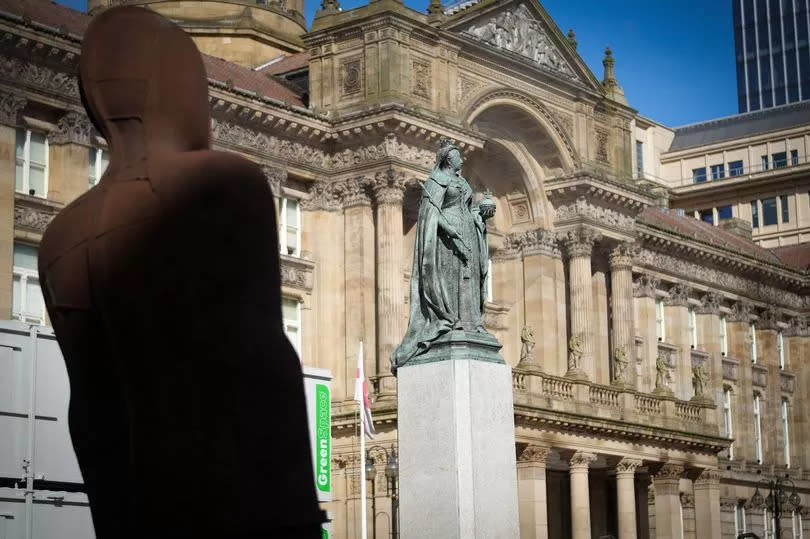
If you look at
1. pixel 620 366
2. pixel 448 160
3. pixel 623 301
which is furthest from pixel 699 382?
pixel 448 160

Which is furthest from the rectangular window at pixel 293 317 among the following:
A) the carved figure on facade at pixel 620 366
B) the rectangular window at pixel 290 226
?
the carved figure on facade at pixel 620 366

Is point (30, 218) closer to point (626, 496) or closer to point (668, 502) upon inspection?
point (626, 496)

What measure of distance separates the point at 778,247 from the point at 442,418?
214 ft

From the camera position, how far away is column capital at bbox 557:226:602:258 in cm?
5256

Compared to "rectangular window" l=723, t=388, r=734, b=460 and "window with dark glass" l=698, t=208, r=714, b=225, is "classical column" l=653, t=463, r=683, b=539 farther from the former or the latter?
"window with dark glass" l=698, t=208, r=714, b=225

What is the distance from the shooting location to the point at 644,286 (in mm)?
60875

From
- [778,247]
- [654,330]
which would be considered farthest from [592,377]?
[778,247]

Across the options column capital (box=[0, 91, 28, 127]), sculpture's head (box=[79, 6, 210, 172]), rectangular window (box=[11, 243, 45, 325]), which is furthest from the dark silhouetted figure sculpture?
column capital (box=[0, 91, 28, 127])

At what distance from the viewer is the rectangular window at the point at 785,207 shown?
85.4 metres

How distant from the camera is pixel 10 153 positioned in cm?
3884

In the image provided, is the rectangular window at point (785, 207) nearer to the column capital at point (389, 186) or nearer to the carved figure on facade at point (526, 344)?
the carved figure on facade at point (526, 344)

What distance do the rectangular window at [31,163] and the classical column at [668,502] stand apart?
21421 mm

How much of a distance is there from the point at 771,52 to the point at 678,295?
337 feet

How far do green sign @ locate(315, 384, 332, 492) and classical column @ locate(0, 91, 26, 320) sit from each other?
9.25 meters
